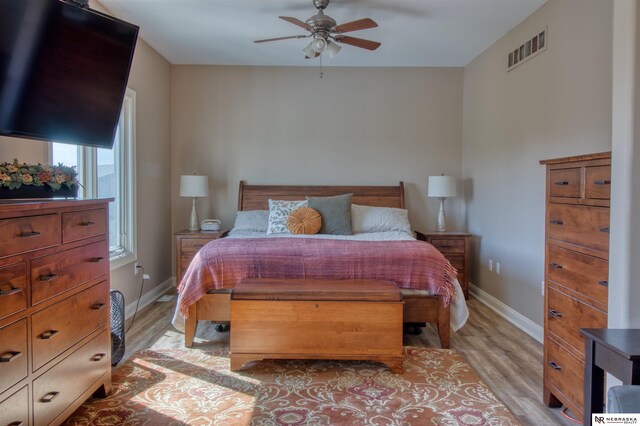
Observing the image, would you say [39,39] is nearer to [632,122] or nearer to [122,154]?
[122,154]

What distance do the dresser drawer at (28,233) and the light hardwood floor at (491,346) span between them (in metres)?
1.51

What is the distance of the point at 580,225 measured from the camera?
1971 mm

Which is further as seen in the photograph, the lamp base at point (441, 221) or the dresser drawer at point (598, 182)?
the lamp base at point (441, 221)

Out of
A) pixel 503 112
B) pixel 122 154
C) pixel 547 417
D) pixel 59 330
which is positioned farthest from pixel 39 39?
pixel 503 112

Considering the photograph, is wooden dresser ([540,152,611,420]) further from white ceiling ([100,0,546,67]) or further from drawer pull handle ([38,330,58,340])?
drawer pull handle ([38,330,58,340])

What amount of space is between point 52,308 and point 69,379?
0.41 metres

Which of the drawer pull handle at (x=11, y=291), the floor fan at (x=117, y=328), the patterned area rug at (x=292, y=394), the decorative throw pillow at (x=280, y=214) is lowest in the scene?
the patterned area rug at (x=292, y=394)

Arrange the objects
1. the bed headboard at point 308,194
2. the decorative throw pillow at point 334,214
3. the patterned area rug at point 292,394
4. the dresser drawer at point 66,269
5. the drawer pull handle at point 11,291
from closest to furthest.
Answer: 1. the drawer pull handle at point 11,291
2. the dresser drawer at point 66,269
3. the patterned area rug at point 292,394
4. the decorative throw pillow at point 334,214
5. the bed headboard at point 308,194

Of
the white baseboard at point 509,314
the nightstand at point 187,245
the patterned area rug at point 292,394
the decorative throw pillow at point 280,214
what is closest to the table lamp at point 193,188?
the nightstand at point 187,245

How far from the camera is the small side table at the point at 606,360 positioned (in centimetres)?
122

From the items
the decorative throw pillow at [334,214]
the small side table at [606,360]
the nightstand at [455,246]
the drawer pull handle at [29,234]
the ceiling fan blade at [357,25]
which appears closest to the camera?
the small side table at [606,360]

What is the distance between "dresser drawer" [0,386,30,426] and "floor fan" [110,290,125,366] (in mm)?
1090

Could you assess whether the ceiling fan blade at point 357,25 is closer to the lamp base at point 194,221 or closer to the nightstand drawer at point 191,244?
the nightstand drawer at point 191,244

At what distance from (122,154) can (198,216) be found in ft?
4.78
